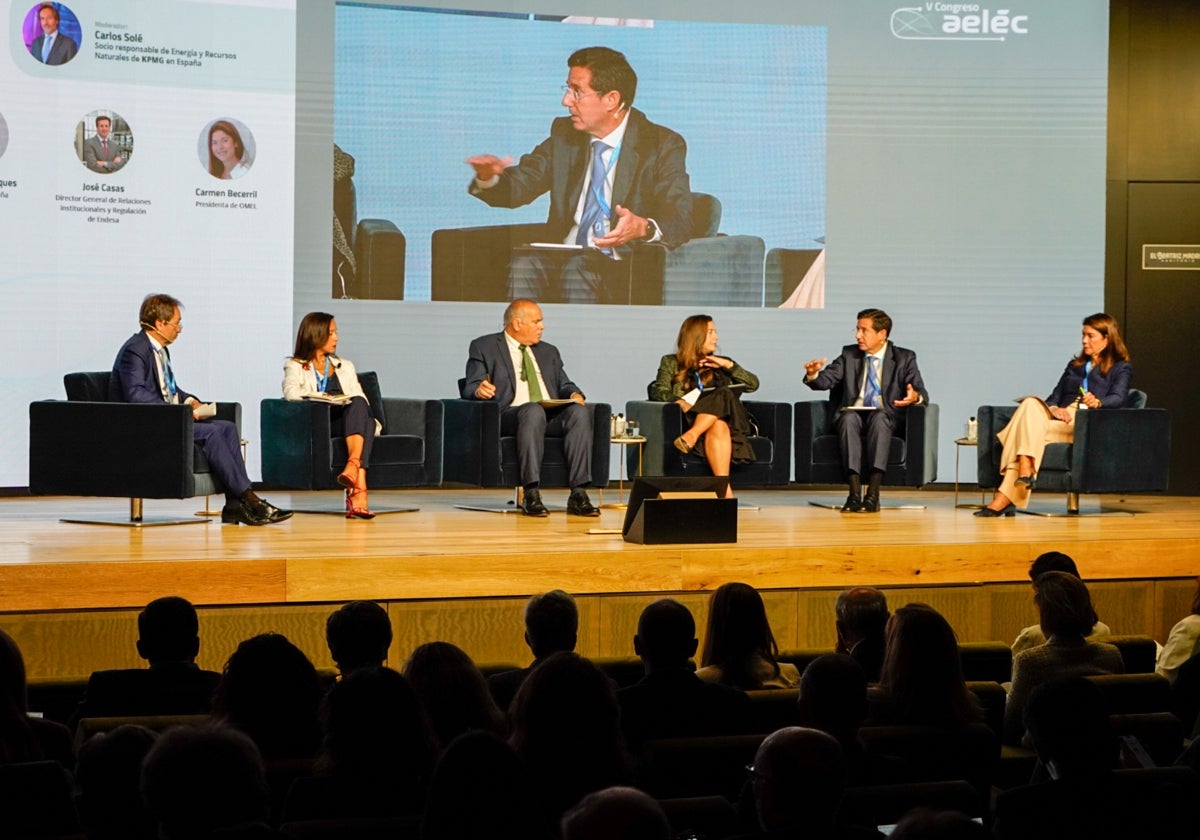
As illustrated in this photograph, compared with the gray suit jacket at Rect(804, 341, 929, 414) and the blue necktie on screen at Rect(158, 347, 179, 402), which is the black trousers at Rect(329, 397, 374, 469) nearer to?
the blue necktie on screen at Rect(158, 347, 179, 402)

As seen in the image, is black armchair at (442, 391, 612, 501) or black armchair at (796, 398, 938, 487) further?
black armchair at (796, 398, 938, 487)

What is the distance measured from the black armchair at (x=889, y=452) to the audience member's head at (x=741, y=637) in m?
3.81

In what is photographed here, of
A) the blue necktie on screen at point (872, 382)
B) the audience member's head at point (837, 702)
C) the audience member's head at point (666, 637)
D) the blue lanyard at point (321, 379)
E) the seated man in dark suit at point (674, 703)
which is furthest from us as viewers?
the blue necktie on screen at point (872, 382)

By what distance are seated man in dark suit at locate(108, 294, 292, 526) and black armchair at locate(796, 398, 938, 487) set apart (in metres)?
2.61

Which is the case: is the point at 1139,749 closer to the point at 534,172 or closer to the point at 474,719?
the point at 474,719

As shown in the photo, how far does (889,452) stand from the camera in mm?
7008

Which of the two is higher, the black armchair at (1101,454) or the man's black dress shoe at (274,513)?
the black armchair at (1101,454)

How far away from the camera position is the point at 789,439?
7133 mm

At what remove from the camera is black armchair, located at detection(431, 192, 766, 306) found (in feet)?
26.7

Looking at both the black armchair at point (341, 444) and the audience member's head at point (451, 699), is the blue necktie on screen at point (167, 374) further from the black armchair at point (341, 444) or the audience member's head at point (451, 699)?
the audience member's head at point (451, 699)

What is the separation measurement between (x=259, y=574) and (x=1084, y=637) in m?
2.52

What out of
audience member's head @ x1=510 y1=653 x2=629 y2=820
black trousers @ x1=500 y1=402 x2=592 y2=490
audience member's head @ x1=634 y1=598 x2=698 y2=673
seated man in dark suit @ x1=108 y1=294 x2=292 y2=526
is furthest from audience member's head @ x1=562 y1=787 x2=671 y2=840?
black trousers @ x1=500 y1=402 x2=592 y2=490

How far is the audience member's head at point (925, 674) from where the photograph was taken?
9.00 ft

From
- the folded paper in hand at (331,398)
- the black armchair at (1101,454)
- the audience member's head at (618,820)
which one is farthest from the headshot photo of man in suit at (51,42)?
the audience member's head at (618,820)
